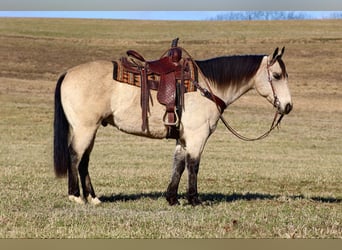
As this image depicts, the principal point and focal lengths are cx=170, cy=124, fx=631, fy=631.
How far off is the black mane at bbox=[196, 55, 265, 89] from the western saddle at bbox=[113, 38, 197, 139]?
0.29m

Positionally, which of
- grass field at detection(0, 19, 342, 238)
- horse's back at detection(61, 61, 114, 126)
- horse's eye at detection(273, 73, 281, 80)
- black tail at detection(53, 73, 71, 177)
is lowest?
grass field at detection(0, 19, 342, 238)

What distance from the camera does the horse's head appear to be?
9.12 m

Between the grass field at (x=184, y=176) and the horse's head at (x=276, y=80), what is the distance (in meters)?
1.47

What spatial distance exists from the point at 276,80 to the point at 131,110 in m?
2.17

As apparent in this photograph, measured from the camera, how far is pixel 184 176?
45.3 feet

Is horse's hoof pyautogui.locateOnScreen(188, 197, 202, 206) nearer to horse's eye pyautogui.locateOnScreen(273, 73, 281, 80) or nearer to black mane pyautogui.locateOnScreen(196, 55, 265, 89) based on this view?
black mane pyautogui.locateOnScreen(196, 55, 265, 89)

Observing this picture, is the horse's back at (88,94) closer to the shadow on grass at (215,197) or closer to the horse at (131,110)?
the horse at (131,110)

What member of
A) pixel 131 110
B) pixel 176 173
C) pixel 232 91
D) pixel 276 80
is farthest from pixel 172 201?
pixel 276 80

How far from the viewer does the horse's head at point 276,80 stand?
912 cm

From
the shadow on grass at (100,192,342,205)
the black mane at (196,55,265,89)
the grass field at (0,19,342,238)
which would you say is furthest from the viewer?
the shadow on grass at (100,192,342,205)

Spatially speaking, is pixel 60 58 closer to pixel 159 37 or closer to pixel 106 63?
pixel 159 37

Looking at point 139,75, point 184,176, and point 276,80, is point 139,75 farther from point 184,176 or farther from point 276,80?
point 184,176

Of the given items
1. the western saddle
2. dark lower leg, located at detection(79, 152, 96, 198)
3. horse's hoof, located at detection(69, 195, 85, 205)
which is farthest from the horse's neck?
horse's hoof, located at detection(69, 195, 85, 205)

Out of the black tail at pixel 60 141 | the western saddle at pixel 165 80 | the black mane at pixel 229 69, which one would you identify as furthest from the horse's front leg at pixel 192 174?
the black tail at pixel 60 141
